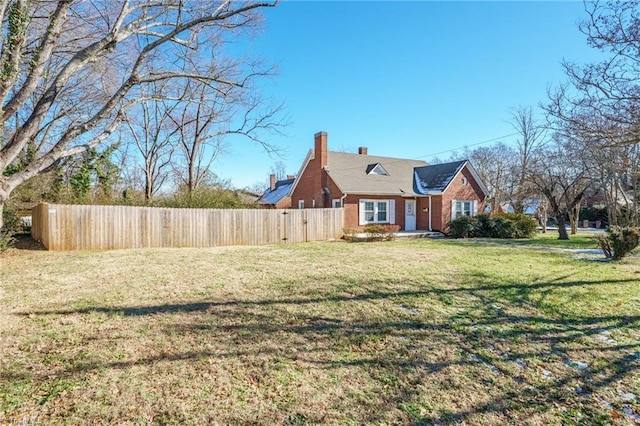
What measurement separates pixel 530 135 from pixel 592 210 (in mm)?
14664

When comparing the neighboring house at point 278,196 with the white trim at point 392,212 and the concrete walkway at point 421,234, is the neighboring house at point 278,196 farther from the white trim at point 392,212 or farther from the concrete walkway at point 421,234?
the concrete walkway at point 421,234

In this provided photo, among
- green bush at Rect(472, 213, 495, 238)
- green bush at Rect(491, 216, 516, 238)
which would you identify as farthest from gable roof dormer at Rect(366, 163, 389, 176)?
green bush at Rect(491, 216, 516, 238)

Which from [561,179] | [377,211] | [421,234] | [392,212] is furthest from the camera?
[561,179]

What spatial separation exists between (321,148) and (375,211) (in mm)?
5061

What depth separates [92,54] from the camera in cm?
627

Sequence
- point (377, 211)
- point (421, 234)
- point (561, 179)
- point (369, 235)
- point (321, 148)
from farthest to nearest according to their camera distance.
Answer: point (561, 179), point (321, 148), point (377, 211), point (421, 234), point (369, 235)

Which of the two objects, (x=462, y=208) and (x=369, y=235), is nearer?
(x=369, y=235)

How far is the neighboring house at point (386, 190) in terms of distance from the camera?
1888 centimetres

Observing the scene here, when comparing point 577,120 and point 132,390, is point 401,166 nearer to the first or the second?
point 577,120

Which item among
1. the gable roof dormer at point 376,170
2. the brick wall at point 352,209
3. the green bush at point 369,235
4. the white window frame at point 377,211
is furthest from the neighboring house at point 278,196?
the green bush at point 369,235

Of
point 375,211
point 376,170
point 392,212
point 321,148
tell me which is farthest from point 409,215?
point 321,148

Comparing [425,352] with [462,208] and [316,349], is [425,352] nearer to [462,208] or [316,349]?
[316,349]

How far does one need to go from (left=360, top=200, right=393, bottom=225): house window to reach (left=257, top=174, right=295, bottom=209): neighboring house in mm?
7288

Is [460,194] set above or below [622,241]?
above
